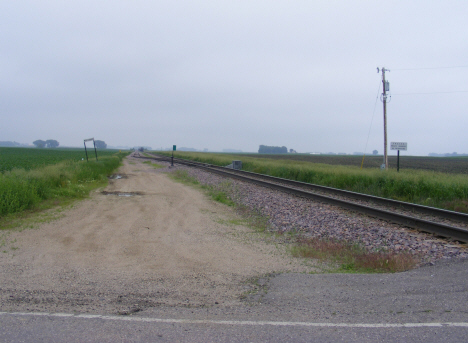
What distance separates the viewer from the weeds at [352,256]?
593 cm

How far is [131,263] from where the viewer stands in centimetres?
607

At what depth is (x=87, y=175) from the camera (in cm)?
1944

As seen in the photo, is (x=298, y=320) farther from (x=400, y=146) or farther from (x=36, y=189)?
(x=400, y=146)

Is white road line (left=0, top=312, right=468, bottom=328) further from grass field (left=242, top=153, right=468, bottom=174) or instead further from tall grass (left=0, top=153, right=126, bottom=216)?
grass field (left=242, top=153, right=468, bottom=174)

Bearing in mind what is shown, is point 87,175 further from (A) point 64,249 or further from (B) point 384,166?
(B) point 384,166

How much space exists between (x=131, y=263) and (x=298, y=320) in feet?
11.3

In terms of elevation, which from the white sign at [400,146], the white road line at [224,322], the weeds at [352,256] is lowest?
the weeds at [352,256]

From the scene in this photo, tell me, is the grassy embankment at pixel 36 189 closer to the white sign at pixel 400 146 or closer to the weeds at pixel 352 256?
the weeds at pixel 352 256

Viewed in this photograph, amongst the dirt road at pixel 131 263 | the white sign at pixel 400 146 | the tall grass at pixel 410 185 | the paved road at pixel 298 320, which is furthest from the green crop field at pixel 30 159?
the white sign at pixel 400 146

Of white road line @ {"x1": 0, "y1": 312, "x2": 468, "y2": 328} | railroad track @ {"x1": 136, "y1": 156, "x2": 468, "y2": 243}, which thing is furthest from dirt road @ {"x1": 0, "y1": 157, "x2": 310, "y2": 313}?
railroad track @ {"x1": 136, "y1": 156, "x2": 468, "y2": 243}

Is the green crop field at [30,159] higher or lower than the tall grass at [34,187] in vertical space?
higher

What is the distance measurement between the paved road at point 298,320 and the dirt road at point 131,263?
1.12ft

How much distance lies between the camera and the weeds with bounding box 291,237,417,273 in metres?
5.93

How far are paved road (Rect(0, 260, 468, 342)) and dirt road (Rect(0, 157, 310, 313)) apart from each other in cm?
34
